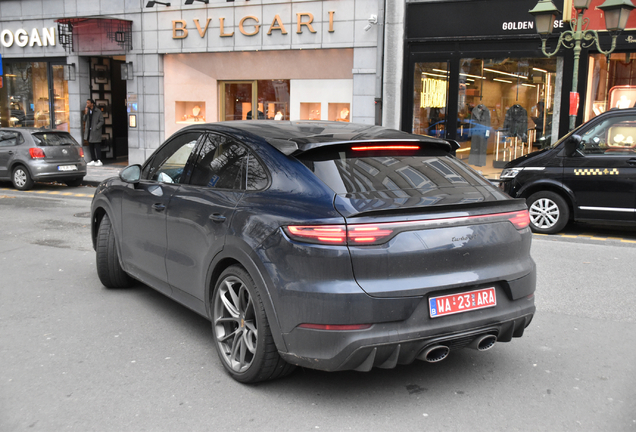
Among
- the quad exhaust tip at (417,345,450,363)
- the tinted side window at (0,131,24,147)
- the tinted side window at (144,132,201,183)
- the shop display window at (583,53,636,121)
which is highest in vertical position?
the shop display window at (583,53,636,121)

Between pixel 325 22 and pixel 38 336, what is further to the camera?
pixel 325 22

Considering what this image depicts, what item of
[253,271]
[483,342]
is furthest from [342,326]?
[483,342]

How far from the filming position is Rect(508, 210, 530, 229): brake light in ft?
12.7

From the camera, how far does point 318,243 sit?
132 inches

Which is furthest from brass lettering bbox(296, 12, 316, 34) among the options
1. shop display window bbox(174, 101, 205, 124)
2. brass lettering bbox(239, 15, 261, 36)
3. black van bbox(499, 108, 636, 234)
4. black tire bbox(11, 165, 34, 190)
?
black van bbox(499, 108, 636, 234)

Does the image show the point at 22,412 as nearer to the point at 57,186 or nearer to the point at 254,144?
the point at 254,144

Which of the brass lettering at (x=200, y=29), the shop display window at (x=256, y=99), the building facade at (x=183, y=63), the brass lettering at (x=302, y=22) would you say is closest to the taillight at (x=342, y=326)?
the building facade at (x=183, y=63)

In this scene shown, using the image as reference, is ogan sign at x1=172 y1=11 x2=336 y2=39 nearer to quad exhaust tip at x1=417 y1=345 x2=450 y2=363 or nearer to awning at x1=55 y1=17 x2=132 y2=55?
awning at x1=55 y1=17 x2=132 y2=55

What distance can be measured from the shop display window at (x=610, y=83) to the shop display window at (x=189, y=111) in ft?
37.5

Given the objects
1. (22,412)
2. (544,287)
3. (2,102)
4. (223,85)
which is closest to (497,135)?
(223,85)

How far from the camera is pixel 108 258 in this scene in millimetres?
5949

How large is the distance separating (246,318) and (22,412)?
1.34 metres

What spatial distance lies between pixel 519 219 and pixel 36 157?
44.4 ft

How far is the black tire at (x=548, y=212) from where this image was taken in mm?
9727
